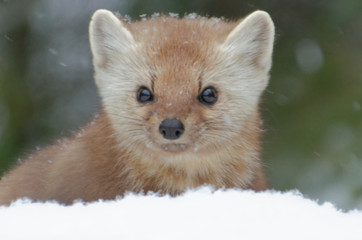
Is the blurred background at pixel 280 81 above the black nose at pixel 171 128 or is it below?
below

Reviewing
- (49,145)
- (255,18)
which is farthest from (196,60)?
(49,145)

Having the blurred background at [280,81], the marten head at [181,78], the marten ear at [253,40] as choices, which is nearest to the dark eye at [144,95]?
the marten head at [181,78]

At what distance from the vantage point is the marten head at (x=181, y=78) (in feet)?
7.78

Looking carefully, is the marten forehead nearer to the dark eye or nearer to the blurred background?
the dark eye

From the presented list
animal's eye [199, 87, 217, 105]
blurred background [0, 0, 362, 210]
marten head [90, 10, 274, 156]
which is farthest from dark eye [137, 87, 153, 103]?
blurred background [0, 0, 362, 210]

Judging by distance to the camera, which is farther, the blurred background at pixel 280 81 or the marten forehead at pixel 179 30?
the blurred background at pixel 280 81

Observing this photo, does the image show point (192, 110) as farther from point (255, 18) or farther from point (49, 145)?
point (49, 145)

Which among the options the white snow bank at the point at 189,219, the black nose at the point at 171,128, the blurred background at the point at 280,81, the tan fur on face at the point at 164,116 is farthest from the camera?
the blurred background at the point at 280,81

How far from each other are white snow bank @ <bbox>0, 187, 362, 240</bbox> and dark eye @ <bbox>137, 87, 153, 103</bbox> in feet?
2.54

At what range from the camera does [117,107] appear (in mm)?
2623

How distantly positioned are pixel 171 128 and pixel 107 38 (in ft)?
2.12

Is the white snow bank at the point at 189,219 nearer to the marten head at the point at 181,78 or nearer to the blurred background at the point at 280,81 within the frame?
the marten head at the point at 181,78

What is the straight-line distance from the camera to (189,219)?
61.7 inches

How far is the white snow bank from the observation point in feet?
4.90
